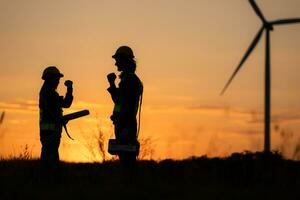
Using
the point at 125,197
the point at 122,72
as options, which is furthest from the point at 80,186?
the point at 122,72

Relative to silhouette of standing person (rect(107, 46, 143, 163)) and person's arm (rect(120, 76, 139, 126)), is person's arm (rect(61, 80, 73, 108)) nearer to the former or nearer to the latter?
silhouette of standing person (rect(107, 46, 143, 163))

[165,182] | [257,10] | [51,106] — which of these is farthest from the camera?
[257,10]

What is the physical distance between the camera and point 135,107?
1172 cm

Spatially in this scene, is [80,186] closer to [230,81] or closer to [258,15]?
[230,81]

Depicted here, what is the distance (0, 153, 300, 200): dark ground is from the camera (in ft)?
28.3

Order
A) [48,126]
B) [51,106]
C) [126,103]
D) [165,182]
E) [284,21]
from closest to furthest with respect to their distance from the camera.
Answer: [165,182]
[126,103]
[48,126]
[51,106]
[284,21]

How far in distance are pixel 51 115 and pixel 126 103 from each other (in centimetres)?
178

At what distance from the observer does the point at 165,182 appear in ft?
32.8

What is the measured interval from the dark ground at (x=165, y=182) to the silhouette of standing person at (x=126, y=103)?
0.52 m

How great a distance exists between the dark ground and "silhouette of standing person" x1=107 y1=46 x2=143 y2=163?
1.72 feet

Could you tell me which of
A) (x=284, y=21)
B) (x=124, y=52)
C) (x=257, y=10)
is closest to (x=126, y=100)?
(x=124, y=52)

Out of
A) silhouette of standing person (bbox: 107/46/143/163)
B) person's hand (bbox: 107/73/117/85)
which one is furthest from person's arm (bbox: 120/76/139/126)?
person's hand (bbox: 107/73/117/85)

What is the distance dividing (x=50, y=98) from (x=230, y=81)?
351 cm

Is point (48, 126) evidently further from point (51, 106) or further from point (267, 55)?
point (267, 55)
